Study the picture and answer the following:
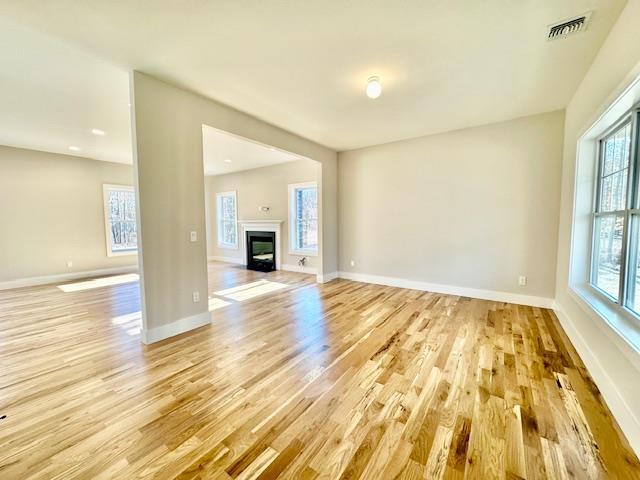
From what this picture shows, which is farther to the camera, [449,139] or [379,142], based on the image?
[379,142]

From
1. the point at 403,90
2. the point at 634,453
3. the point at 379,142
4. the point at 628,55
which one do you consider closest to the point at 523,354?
the point at 634,453

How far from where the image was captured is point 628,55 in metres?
1.70

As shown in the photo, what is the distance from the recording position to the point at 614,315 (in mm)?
1931

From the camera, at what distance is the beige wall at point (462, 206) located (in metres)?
3.61

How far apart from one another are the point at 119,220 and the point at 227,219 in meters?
2.70

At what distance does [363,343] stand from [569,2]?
3.05m

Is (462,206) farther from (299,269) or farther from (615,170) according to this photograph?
(299,269)

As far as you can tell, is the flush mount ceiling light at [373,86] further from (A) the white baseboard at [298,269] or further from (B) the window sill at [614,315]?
(A) the white baseboard at [298,269]

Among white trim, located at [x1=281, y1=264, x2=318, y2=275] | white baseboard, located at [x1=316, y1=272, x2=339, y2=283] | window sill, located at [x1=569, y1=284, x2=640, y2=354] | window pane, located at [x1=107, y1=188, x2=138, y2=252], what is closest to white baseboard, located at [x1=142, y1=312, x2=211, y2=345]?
Answer: white baseboard, located at [x1=316, y1=272, x2=339, y2=283]

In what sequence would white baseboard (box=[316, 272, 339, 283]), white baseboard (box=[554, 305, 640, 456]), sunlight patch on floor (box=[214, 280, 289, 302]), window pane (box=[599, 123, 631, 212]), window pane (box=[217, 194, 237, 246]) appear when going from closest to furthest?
white baseboard (box=[554, 305, 640, 456]), window pane (box=[599, 123, 631, 212]), sunlight patch on floor (box=[214, 280, 289, 302]), white baseboard (box=[316, 272, 339, 283]), window pane (box=[217, 194, 237, 246])

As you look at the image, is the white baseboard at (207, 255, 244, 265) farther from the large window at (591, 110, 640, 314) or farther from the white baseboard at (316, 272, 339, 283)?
the large window at (591, 110, 640, 314)

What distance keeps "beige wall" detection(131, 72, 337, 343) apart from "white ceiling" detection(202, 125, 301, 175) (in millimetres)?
1185

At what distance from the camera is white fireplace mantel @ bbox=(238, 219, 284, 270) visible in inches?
265

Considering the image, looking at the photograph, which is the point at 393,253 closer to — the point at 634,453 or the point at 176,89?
the point at 634,453
